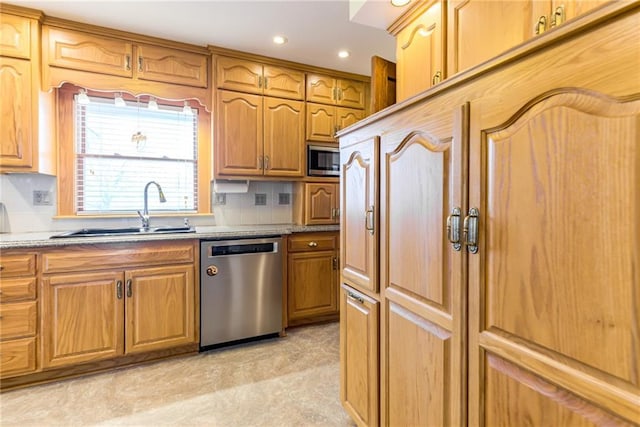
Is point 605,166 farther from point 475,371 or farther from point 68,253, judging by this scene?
point 68,253

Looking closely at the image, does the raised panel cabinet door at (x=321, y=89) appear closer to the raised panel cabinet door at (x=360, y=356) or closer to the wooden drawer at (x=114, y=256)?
the wooden drawer at (x=114, y=256)

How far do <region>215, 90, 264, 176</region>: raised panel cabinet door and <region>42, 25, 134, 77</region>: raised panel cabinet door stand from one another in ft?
2.46

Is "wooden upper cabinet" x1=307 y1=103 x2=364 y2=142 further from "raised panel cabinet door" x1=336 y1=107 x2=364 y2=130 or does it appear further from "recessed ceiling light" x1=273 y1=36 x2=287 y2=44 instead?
"recessed ceiling light" x1=273 y1=36 x2=287 y2=44

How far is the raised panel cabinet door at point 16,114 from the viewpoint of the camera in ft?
7.18

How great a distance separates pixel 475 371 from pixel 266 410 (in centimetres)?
140

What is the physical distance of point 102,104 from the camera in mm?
2752

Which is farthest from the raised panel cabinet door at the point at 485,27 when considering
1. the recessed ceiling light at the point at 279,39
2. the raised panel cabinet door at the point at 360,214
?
the recessed ceiling light at the point at 279,39

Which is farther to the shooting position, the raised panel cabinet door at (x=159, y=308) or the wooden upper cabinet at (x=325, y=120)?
the wooden upper cabinet at (x=325, y=120)

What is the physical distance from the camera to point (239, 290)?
8.67 feet

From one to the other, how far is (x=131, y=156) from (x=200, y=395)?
206cm

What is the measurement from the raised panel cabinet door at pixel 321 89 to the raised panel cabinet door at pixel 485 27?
1.68 meters

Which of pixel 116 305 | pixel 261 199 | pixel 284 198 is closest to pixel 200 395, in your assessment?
pixel 116 305

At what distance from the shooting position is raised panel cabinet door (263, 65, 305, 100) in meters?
3.00

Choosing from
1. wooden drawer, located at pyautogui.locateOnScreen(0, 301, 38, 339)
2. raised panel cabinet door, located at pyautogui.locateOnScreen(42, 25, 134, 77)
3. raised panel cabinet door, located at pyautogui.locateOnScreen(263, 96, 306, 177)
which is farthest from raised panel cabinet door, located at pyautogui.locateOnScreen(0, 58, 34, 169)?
raised panel cabinet door, located at pyautogui.locateOnScreen(263, 96, 306, 177)
